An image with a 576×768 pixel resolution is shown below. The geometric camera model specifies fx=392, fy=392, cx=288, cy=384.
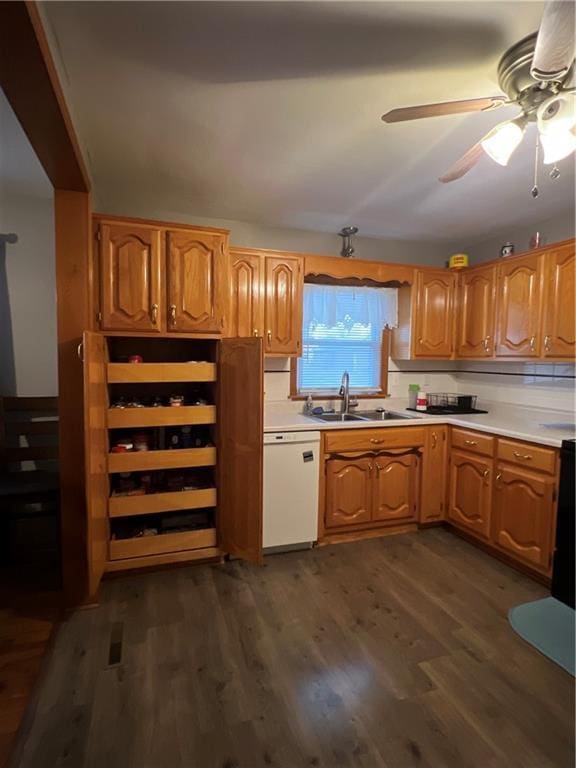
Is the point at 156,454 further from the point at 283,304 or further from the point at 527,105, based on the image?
the point at 527,105

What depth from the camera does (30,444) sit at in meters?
2.76

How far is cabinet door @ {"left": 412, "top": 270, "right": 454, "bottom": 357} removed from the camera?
3.35 m


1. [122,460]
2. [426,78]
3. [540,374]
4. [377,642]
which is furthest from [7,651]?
[540,374]

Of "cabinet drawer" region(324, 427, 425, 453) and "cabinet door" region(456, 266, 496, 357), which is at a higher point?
"cabinet door" region(456, 266, 496, 357)

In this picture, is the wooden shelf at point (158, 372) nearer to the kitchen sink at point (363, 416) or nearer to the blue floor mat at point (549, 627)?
the kitchen sink at point (363, 416)

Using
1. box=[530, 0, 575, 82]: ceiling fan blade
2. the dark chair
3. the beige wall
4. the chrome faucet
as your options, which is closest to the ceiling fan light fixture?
box=[530, 0, 575, 82]: ceiling fan blade

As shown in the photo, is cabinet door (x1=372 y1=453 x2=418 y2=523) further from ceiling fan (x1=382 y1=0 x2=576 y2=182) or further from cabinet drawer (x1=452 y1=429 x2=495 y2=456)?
ceiling fan (x1=382 y1=0 x2=576 y2=182)

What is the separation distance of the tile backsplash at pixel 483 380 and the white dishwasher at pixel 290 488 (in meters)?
0.66

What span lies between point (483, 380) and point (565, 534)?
1.64 meters

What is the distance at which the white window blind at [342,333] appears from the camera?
10.7 ft

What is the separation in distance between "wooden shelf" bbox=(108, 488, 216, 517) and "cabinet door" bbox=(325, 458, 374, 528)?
84 cm

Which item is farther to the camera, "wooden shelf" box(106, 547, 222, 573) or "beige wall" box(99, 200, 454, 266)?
"beige wall" box(99, 200, 454, 266)

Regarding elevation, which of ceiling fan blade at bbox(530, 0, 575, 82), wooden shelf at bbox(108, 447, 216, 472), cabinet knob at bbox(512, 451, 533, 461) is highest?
ceiling fan blade at bbox(530, 0, 575, 82)

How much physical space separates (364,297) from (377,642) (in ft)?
8.23
